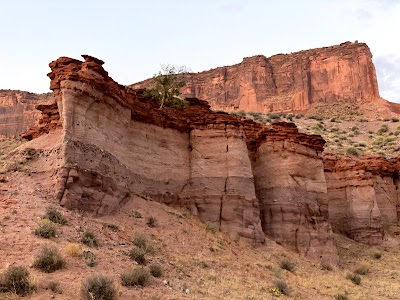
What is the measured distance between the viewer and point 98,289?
8.73m

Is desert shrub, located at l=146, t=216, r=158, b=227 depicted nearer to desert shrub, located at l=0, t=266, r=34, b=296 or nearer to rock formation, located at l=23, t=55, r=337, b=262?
rock formation, located at l=23, t=55, r=337, b=262

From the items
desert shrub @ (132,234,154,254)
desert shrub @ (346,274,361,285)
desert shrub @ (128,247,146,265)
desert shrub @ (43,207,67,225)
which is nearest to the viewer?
desert shrub @ (128,247,146,265)

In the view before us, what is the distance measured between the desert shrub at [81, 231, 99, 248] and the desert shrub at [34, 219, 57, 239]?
82 cm

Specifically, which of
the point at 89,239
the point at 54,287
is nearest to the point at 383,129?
the point at 89,239

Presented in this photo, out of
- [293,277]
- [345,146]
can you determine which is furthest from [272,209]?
[345,146]

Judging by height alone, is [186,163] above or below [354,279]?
above

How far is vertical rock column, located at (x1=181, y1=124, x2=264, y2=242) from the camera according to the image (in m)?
19.5

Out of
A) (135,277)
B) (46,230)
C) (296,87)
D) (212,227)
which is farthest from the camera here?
(296,87)

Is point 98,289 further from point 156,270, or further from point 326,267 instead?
point 326,267

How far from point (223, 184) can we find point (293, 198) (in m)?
4.42

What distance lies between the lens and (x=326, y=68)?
7875 centimetres

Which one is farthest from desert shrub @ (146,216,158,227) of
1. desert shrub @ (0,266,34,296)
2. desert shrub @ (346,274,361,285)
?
desert shrub @ (346,274,361,285)

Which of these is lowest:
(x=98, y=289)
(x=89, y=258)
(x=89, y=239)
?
(x=98, y=289)

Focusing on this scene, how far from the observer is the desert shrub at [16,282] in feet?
27.9
